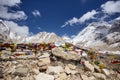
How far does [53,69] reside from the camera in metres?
12.6

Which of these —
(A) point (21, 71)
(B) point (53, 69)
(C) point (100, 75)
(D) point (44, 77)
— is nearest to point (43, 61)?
(B) point (53, 69)

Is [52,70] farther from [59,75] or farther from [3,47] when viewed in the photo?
[3,47]

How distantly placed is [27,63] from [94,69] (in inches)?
226

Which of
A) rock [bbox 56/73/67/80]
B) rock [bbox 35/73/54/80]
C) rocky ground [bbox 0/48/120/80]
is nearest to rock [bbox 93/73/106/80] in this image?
rocky ground [bbox 0/48/120/80]

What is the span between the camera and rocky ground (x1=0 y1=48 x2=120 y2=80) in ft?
38.8

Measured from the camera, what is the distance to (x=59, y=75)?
1202 cm

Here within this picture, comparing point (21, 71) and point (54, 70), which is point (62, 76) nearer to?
point (54, 70)

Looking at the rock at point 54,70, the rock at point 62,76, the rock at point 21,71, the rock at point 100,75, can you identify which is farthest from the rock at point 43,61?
the rock at point 100,75

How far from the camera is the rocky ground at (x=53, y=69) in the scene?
11.8 metres

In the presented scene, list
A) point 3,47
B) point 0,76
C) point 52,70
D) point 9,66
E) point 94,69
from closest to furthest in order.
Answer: point 0,76
point 52,70
point 9,66
point 94,69
point 3,47

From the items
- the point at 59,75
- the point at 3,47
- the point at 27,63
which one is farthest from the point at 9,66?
the point at 3,47

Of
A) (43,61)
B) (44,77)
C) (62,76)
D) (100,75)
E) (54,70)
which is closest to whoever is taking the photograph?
(44,77)

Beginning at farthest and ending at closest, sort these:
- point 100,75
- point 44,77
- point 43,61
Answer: point 43,61 → point 100,75 → point 44,77

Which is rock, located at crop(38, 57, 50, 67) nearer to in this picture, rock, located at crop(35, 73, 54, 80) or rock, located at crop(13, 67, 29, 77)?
rock, located at crop(13, 67, 29, 77)
